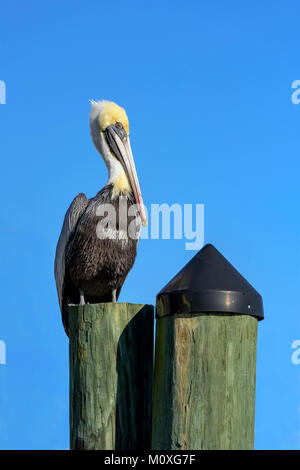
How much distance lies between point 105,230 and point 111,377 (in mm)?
2204

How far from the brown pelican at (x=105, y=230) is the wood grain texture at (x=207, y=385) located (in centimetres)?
240

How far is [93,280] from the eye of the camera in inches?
238

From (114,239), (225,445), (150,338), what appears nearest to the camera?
(225,445)

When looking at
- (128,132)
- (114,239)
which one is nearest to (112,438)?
(114,239)

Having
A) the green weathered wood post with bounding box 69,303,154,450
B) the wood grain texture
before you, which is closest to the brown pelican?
the green weathered wood post with bounding box 69,303,154,450

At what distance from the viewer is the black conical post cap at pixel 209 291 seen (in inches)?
139

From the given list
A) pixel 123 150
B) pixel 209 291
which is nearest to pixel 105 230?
pixel 123 150

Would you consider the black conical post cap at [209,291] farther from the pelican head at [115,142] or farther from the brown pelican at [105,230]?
the pelican head at [115,142]

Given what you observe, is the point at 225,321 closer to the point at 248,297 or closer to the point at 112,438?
the point at 248,297

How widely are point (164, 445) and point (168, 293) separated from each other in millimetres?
763

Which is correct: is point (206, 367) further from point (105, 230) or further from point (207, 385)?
point (105, 230)

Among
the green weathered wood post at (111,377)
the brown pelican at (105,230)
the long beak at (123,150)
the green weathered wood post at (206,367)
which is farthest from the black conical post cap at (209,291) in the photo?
the long beak at (123,150)

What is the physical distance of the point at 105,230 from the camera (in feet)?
19.3

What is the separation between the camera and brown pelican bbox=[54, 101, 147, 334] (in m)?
5.91
